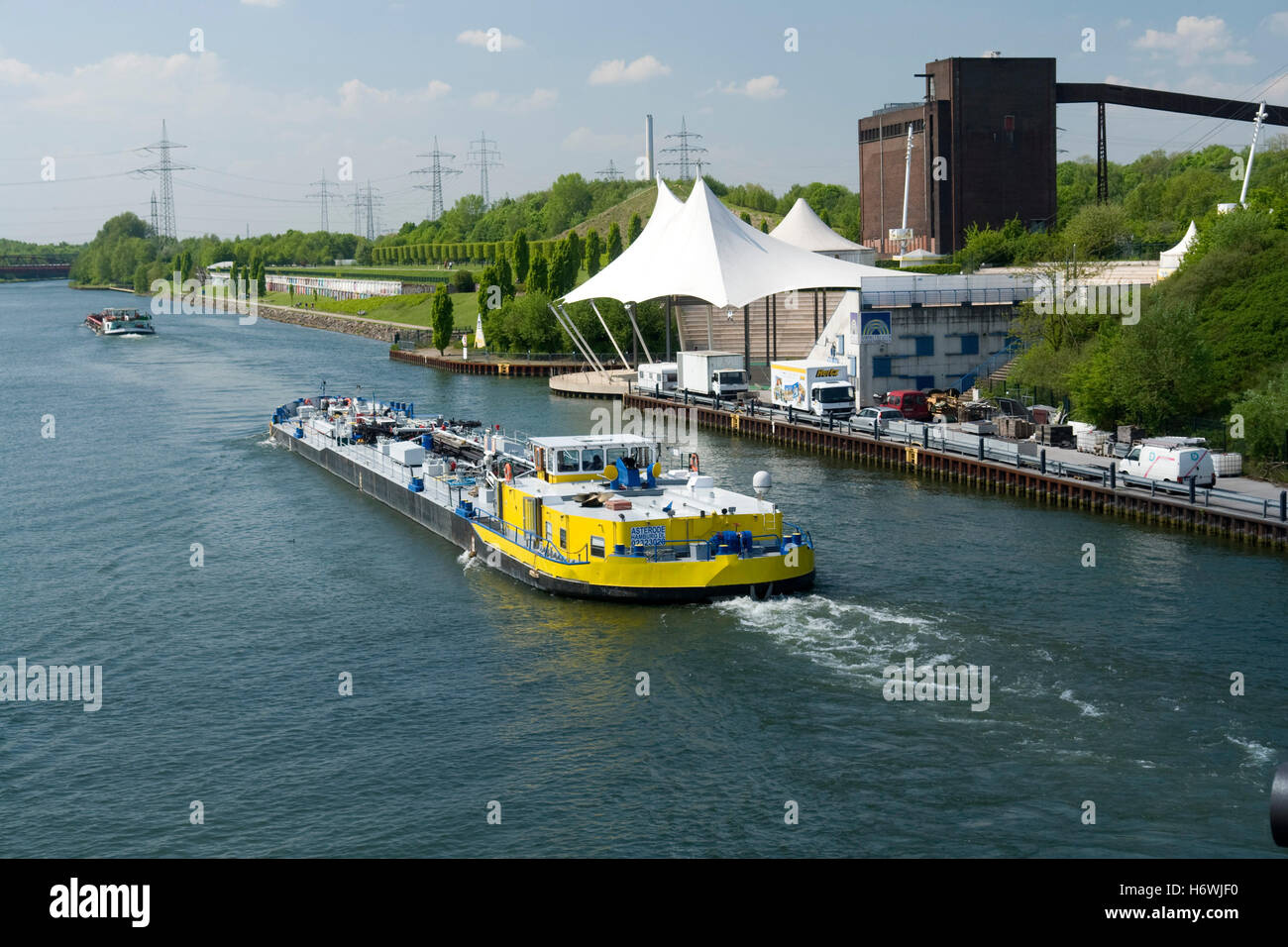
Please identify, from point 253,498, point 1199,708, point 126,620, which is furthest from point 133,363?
point 1199,708

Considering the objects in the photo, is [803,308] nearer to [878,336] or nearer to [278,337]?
[878,336]

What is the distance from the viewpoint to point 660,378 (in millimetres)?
86500

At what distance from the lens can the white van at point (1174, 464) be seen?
150ft

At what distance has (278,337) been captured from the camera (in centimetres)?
15462

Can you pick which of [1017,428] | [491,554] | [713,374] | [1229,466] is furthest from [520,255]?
[491,554]

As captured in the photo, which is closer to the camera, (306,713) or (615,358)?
(306,713)

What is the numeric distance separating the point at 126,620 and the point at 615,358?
78800mm

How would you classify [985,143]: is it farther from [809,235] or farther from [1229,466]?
[1229,466]

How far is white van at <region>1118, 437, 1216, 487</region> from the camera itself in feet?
150

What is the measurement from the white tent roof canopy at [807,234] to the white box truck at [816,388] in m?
33.6

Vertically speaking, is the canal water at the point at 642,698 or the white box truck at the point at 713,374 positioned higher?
the white box truck at the point at 713,374

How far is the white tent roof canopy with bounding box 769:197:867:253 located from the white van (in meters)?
58.5

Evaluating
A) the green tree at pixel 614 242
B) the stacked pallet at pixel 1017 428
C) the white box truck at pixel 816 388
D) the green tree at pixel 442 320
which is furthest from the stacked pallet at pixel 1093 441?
the green tree at pixel 614 242

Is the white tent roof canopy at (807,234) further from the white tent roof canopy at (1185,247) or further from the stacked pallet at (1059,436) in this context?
the stacked pallet at (1059,436)
